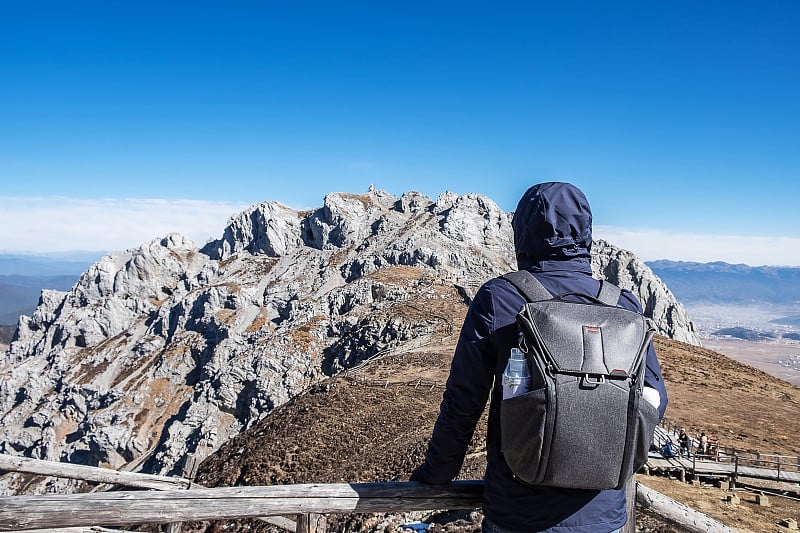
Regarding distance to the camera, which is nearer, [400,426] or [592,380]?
[592,380]

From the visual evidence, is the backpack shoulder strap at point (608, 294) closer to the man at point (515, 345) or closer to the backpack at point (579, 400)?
the man at point (515, 345)

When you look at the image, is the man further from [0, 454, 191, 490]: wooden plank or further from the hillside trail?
the hillside trail

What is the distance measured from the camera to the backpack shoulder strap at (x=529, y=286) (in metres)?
3.18

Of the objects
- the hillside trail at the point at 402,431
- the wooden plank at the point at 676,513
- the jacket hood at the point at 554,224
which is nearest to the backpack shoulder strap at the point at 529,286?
the jacket hood at the point at 554,224

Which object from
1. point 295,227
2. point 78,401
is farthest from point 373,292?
point 295,227

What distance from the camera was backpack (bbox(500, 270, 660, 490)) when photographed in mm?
2750

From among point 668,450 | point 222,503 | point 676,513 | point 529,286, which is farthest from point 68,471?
point 668,450

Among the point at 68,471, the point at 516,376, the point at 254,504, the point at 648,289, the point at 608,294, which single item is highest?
the point at 608,294

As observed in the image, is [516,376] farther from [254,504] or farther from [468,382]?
[254,504]

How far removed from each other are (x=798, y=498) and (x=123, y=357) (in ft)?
299

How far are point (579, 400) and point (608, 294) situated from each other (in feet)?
2.84

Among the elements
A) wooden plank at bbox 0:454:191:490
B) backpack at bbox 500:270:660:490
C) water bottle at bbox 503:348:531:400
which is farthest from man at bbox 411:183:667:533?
wooden plank at bbox 0:454:191:490

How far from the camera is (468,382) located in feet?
11.1

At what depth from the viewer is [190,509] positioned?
412 cm
